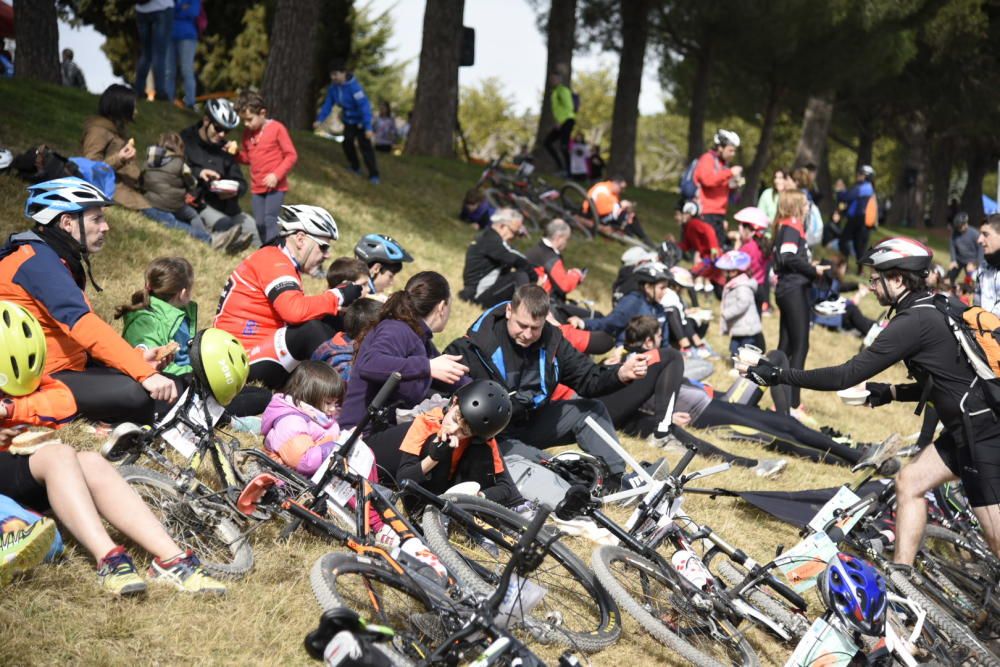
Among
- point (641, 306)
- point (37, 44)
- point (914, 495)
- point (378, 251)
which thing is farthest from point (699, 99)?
point (914, 495)

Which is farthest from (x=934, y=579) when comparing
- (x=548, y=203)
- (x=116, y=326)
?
(x=548, y=203)

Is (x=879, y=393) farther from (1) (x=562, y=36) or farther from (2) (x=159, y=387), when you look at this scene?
(1) (x=562, y=36)

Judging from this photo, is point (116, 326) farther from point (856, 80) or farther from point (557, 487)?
point (856, 80)

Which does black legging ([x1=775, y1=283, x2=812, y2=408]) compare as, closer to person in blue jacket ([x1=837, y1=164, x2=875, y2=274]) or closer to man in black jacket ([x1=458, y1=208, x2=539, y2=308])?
man in black jacket ([x1=458, y1=208, x2=539, y2=308])

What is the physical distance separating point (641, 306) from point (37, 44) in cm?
845

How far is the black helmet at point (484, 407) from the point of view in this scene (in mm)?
4723

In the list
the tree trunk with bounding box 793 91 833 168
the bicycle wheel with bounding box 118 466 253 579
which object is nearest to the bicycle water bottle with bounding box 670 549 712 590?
the bicycle wheel with bounding box 118 466 253 579

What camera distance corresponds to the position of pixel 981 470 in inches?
209

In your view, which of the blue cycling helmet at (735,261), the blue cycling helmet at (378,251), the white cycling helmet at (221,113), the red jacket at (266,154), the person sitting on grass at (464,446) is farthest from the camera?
the blue cycling helmet at (735,261)

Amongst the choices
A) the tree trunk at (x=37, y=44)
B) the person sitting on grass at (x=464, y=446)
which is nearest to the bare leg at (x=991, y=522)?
the person sitting on grass at (x=464, y=446)

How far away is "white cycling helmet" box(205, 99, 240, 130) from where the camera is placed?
30.4ft

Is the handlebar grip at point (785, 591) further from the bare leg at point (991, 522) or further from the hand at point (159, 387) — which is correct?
the hand at point (159, 387)

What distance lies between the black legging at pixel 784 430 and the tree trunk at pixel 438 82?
32.5ft

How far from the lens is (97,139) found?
884 cm
